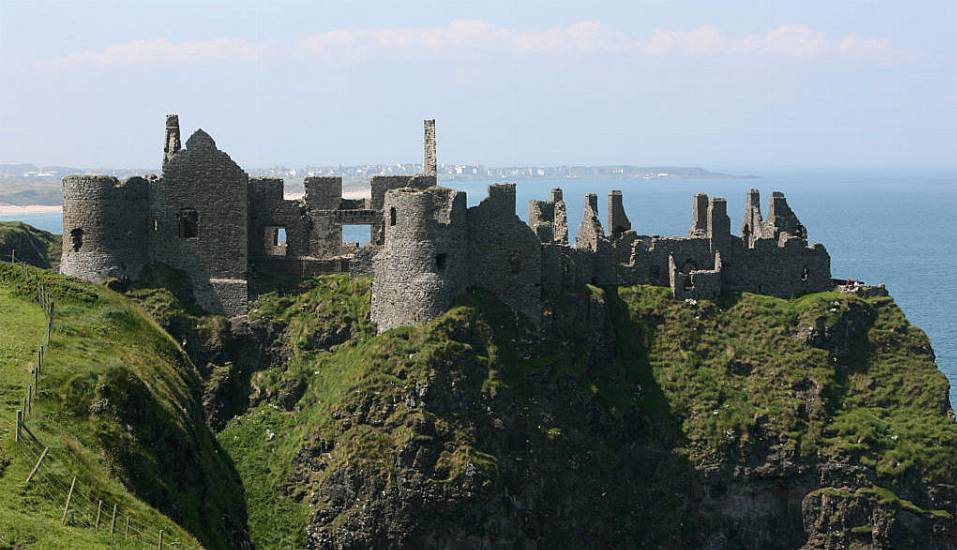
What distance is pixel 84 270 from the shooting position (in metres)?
61.2

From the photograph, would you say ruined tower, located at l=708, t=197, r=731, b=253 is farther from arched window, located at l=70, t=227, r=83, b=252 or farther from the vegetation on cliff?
arched window, located at l=70, t=227, r=83, b=252

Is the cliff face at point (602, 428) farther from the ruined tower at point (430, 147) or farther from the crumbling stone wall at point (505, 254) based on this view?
the ruined tower at point (430, 147)

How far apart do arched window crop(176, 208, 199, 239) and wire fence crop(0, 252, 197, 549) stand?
2378cm

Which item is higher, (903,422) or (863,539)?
(903,422)

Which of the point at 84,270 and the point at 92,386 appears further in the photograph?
the point at 84,270

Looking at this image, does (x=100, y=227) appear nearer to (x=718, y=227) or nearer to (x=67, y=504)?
(x=718, y=227)

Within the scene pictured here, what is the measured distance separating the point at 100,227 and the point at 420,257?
494 inches

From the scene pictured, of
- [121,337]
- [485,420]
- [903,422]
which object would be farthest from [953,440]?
[121,337]

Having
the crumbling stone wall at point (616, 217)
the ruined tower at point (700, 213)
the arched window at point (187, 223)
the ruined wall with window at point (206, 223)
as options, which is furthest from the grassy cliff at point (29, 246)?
the ruined tower at point (700, 213)

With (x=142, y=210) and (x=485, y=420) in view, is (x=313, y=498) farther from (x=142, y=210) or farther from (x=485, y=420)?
(x=142, y=210)

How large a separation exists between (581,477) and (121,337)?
18397mm

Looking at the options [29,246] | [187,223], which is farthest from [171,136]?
[29,246]

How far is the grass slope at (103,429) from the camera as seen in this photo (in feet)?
116

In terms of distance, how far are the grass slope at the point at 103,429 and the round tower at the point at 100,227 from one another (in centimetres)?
595
